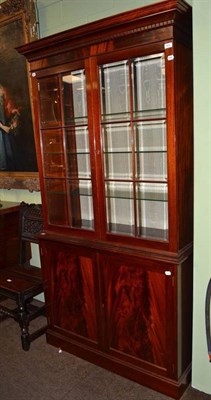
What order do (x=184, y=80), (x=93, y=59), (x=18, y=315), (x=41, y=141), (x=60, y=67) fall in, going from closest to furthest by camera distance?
(x=184, y=80), (x=93, y=59), (x=60, y=67), (x=41, y=141), (x=18, y=315)

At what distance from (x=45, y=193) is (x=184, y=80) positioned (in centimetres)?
122

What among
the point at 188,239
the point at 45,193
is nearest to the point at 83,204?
the point at 45,193

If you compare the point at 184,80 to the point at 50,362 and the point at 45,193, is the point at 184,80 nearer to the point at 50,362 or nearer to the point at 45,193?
the point at 45,193

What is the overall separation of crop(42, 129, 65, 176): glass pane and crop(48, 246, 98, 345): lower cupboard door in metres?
0.56

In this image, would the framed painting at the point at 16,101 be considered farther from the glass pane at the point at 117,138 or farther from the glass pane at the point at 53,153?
the glass pane at the point at 117,138

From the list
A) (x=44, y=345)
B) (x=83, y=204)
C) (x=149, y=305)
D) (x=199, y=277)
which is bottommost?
(x=44, y=345)

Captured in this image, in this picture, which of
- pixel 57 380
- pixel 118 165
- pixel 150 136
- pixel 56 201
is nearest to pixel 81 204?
pixel 56 201

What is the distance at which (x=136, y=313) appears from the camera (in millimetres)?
2023

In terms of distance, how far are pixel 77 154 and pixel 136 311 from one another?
1148mm

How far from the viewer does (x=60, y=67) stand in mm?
2090

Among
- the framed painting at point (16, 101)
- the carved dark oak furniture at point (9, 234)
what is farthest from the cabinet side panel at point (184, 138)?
the carved dark oak furniture at point (9, 234)

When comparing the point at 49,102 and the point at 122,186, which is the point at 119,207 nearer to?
the point at 122,186

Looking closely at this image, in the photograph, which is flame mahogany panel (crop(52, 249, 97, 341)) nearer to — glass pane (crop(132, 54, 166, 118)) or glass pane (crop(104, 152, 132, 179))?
glass pane (crop(104, 152, 132, 179))

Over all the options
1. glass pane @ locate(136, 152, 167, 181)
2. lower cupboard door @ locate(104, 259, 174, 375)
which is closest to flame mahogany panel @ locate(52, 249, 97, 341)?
lower cupboard door @ locate(104, 259, 174, 375)
